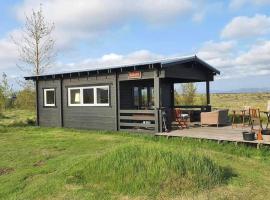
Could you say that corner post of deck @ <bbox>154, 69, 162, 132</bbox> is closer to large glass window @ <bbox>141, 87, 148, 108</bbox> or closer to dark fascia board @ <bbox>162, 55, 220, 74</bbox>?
dark fascia board @ <bbox>162, 55, 220, 74</bbox>

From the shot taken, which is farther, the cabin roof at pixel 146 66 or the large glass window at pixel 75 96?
the large glass window at pixel 75 96

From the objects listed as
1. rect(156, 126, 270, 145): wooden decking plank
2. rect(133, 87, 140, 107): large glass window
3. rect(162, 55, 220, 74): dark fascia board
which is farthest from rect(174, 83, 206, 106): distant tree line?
rect(156, 126, 270, 145): wooden decking plank

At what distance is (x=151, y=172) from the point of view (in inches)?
265

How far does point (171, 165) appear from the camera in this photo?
6.77 meters

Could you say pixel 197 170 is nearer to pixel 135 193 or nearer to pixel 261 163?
pixel 135 193

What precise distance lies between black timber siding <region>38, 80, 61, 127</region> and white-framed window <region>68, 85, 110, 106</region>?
0.87 metres

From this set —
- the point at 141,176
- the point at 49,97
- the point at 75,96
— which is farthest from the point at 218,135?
the point at 49,97

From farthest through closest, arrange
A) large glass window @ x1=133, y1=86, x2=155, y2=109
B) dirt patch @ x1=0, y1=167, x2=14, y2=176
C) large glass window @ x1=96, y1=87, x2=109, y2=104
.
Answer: large glass window @ x1=133, y1=86, x2=155, y2=109
large glass window @ x1=96, y1=87, x2=109, y2=104
dirt patch @ x1=0, y1=167, x2=14, y2=176

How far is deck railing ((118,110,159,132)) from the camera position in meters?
13.6

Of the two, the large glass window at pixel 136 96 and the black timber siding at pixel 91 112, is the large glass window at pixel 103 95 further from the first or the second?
the large glass window at pixel 136 96

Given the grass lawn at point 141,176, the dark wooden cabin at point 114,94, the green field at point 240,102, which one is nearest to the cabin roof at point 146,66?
the dark wooden cabin at point 114,94

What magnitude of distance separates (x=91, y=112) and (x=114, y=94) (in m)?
1.77

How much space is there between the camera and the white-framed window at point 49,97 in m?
18.1

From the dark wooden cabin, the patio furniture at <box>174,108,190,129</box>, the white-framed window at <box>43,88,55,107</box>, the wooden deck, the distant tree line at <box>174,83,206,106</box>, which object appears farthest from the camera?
the distant tree line at <box>174,83,206,106</box>
